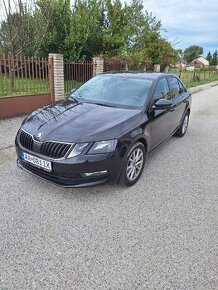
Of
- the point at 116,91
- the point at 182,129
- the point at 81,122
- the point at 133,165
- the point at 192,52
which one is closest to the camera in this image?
the point at 81,122

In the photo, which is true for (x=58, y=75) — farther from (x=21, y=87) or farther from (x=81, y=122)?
(x=81, y=122)

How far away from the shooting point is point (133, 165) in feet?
12.0

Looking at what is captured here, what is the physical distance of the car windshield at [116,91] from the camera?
4035 millimetres

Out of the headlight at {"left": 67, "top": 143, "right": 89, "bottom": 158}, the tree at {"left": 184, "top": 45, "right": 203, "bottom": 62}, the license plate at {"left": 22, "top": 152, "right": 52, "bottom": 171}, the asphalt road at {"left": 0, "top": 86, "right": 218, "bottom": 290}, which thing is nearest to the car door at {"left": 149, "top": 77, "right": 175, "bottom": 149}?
the asphalt road at {"left": 0, "top": 86, "right": 218, "bottom": 290}

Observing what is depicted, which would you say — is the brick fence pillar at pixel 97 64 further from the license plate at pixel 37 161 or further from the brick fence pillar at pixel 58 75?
the license plate at pixel 37 161

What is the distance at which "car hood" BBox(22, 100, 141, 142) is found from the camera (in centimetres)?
312

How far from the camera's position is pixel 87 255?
2.42 meters

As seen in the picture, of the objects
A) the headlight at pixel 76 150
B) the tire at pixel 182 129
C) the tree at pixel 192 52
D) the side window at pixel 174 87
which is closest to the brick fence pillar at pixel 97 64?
the tire at pixel 182 129

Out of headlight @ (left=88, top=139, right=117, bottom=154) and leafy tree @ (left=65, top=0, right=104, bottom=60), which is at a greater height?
leafy tree @ (left=65, top=0, right=104, bottom=60)

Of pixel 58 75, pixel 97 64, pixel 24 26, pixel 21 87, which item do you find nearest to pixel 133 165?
Result: pixel 21 87

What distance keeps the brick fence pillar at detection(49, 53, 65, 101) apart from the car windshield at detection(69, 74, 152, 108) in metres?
4.03

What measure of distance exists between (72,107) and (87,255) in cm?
219

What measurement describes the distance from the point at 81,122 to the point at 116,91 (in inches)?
45.6

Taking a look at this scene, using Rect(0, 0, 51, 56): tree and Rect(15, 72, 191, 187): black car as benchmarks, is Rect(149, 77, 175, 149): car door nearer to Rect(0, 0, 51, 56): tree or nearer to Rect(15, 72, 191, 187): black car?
Rect(15, 72, 191, 187): black car
